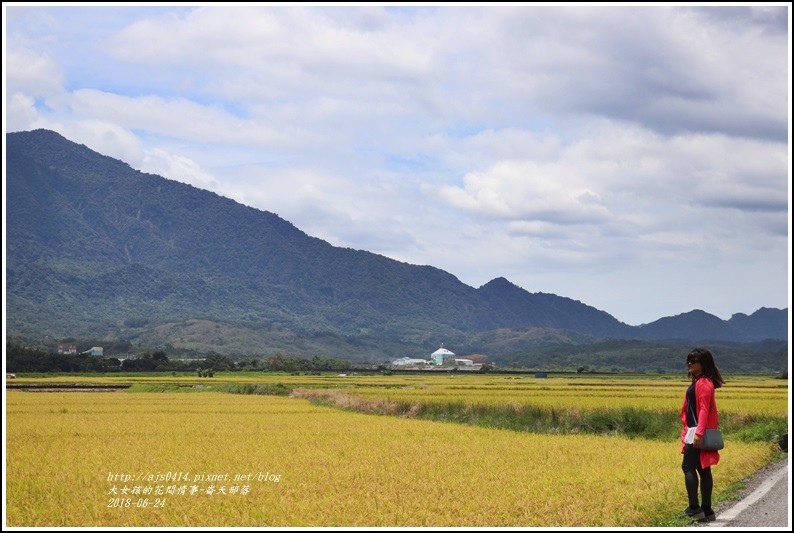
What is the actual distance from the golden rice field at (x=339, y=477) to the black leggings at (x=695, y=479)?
65 cm

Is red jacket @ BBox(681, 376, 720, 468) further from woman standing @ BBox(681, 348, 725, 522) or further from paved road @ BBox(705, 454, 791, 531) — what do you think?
paved road @ BBox(705, 454, 791, 531)

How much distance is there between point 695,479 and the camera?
1110cm

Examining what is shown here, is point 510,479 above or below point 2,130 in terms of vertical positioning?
below

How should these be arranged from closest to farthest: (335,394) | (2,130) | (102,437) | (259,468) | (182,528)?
1. (182,528)
2. (2,130)
3. (259,468)
4. (102,437)
5. (335,394)

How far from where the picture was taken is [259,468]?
1562cm

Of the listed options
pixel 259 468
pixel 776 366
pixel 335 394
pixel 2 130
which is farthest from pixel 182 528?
pixel 776 366

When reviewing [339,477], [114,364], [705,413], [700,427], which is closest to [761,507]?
[700,427]

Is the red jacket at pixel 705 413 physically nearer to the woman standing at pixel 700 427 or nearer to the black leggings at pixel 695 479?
the woman standing at pixel 700 427

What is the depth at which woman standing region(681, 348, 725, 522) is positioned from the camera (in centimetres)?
1092

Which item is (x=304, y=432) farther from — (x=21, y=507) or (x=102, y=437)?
(x=21, y=507)

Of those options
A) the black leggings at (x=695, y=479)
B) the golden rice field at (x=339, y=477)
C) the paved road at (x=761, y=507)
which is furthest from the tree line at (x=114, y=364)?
the black leggings at (x=695, y=479)

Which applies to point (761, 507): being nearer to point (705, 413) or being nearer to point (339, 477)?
point (705, 413)

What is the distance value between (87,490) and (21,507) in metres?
1.12

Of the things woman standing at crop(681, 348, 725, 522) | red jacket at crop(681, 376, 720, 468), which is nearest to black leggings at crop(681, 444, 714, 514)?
woman standing at crop(681, 348, 725, 522)
